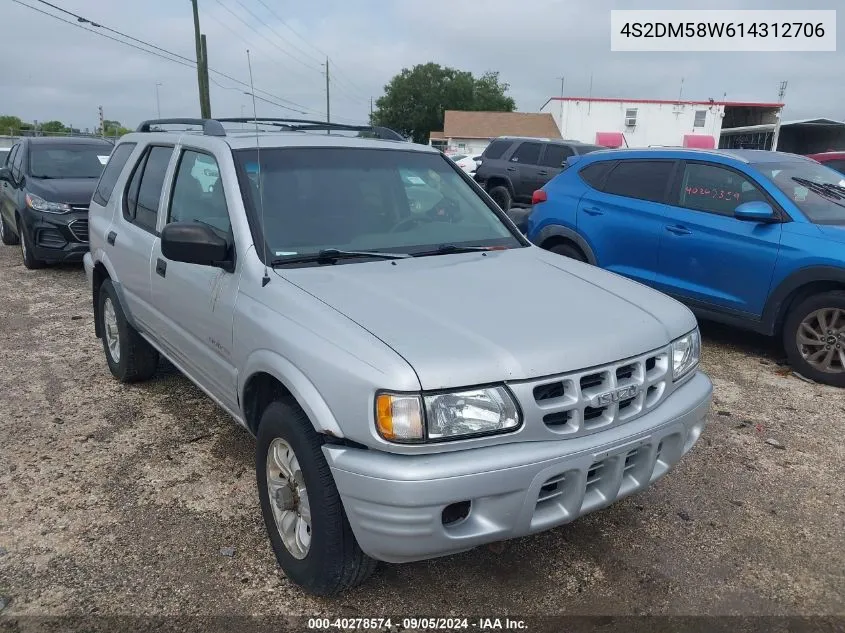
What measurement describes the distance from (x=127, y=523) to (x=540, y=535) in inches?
76.1

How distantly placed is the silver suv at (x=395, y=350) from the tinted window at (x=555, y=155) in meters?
10.4

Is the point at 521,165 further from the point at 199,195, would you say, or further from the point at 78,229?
the point at 199,195

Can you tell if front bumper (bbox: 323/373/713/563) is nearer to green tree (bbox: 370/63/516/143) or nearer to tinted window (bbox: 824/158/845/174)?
tinted window (bbox: 824/158/845/174)

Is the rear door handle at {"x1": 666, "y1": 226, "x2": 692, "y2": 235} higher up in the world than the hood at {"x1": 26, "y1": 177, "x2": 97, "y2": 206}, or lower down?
higher up

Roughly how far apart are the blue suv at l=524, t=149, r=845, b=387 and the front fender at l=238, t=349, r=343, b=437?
4.26 m

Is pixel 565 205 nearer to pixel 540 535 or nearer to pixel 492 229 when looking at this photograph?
pixel 492 229

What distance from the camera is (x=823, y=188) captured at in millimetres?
5668

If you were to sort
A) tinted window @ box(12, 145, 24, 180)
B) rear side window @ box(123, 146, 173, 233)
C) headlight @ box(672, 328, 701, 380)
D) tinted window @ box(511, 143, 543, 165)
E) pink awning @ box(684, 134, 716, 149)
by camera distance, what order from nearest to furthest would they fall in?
1. headlight @ box(672, 328, 701, 380)
2. rear side window @ box(123, 146, 173, 233)
3. tinted window @ box(12, 145, 24, 180)
4. tinted window @ box(511, 143, 543, 165)
5. pink awning @ box(684, 134, 716, 149)

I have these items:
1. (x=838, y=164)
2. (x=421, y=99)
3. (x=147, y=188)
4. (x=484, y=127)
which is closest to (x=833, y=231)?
(x=147, y=188)

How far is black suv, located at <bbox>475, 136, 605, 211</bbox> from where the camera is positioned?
45.6ft

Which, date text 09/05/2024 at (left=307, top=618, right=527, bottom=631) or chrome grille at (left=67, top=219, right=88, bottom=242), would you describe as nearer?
date text 09/05/2024 at (left=307, top=618, right=527, bottom=631)

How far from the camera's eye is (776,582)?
2.81m

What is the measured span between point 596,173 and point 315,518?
17.5 feet

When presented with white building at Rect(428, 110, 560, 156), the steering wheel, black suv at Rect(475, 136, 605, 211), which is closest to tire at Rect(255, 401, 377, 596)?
the steering wheel
